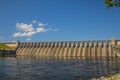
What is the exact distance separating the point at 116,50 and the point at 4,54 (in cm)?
9458

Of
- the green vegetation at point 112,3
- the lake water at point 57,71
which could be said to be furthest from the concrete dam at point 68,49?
the green vegetation at point 112,3

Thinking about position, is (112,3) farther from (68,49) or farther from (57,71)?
(68,49)

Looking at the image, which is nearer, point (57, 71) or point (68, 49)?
point (57, 71)

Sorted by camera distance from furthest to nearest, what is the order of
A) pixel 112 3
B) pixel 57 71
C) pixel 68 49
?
1. pixel 68 49
2. pixel 57 71
3. pixel 112 3

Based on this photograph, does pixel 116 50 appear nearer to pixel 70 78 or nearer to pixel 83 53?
pixel 83 53

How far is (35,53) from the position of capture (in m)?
182

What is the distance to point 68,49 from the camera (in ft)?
545

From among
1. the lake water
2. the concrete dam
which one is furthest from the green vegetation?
the concrete dam

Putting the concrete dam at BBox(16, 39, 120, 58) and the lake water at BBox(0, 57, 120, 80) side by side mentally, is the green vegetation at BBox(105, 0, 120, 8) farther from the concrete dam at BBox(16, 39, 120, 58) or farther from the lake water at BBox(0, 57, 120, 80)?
the concrete dam at BBox(16, 39, 120, 58)

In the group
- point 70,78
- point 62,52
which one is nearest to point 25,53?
point 62,52

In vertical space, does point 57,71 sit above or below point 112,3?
below

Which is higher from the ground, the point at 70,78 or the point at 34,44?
the point at 34,44

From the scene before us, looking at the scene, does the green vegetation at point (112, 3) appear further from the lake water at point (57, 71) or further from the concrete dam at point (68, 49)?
the concrete dam at point (68, 49)

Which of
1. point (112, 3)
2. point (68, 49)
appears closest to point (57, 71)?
point (112, 3)
